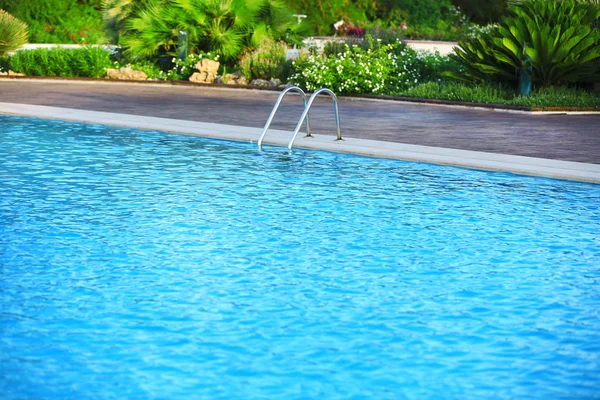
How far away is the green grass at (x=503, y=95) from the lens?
64.8 ft

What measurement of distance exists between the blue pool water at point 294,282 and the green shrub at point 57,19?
26.5 metres

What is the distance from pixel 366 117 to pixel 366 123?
108 centimetres

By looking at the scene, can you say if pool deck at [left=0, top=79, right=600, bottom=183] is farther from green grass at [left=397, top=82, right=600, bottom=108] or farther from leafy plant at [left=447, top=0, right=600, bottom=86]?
leafy plant at [left=447, top=0, right=600, bottom=86]

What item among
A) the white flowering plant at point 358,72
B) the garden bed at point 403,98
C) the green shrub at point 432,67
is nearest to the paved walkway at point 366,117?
the garden bed at point 403,98

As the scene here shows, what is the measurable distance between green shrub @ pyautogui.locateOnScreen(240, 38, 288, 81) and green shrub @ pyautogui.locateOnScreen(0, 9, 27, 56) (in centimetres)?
764

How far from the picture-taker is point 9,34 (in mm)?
28734

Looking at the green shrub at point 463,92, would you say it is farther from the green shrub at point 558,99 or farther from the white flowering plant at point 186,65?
the white flowering plant at point 186,65

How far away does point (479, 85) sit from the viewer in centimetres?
2131

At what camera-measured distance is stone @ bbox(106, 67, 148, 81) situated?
26.3 meters

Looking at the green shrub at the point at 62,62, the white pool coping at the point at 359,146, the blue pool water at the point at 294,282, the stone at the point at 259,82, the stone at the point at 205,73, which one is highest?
the green shrub at the point at 62,62

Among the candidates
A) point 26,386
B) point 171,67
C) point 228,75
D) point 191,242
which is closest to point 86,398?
point 26,386

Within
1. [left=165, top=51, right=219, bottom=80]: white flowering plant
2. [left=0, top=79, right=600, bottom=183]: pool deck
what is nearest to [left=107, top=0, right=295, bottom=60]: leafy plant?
[left=165, top=51, right=219, bottom=80]: white flowering plant

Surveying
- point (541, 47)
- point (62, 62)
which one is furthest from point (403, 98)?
point (62, 62)

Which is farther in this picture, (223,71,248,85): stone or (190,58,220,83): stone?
(190,58,220,83): stone
